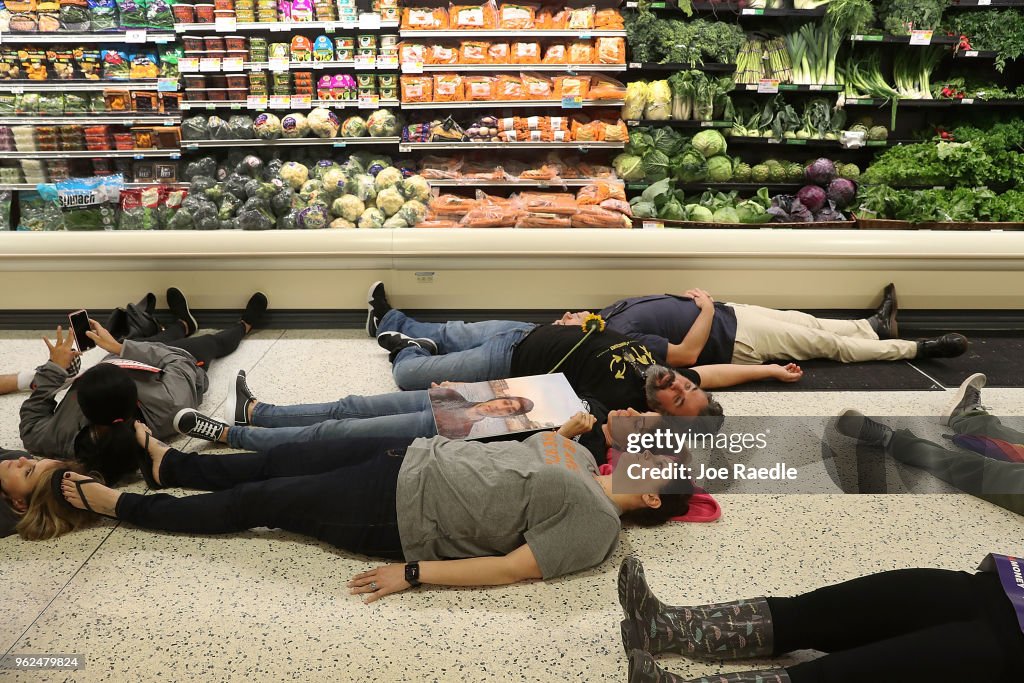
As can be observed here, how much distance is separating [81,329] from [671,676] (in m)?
2.77

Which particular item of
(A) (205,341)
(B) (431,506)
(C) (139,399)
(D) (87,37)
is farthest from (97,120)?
(B) (431,506)

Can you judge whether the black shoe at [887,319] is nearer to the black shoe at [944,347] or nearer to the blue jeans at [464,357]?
the black shoe at [944,347]

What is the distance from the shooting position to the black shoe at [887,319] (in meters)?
3.35

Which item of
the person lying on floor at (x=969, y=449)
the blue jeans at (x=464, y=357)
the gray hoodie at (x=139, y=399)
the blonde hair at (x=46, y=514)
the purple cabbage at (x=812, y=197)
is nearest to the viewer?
the blonde hair at (x=46, y=514)

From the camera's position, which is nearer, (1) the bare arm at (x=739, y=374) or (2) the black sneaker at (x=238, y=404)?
(2) the black sneaker at (x=238, y=404)

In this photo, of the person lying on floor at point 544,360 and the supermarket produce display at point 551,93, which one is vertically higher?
the supermarket produce display at point 551,93

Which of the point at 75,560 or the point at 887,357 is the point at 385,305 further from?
the point at 887,357

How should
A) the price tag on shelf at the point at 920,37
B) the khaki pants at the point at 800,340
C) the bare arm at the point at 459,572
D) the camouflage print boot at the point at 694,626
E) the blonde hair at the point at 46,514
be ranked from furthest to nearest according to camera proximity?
1. the price tag on shelf at the point at 920,37
2. the khaki pants at the point at 800,340
3. the blonde hair at the point at 46,514
4. the bare arm at the point at 459,572
5. the camouflage print boot at the point at 694,626

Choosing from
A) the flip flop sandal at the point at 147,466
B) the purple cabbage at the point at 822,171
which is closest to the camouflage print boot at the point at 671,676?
the flip flop sandal at the point at 147,466

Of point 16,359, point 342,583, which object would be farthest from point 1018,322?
point 16,359

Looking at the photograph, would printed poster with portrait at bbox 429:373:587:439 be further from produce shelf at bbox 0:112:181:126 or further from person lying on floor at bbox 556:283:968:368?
produce shelf at bbox 0:112:181:126

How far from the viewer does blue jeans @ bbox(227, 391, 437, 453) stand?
2.31 m

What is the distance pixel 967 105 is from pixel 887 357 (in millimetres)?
2776

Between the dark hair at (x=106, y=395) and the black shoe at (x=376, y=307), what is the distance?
4.33 feet
